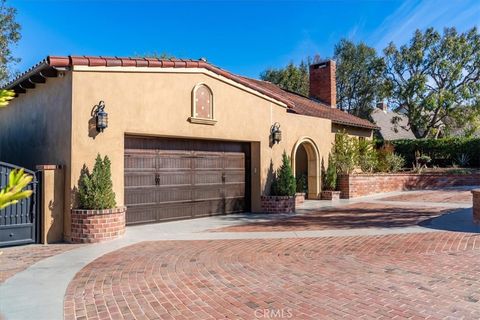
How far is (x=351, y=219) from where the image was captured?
433 inches

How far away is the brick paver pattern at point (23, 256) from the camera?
6.04 metres

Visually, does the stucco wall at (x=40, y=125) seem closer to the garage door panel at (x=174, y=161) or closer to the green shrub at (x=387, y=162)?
the garage door panel at (x=174, y=161)

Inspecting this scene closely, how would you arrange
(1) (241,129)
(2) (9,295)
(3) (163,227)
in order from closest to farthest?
1. (2) (9,295)
2. (3) (163,227)
3. (1) (241,129)

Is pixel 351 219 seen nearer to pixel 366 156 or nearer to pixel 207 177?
pixel 207 177

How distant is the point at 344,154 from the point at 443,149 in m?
11.0

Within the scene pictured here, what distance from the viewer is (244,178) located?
12.9 m

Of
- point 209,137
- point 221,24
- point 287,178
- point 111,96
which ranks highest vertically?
point 221,24

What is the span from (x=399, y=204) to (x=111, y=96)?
459 inches

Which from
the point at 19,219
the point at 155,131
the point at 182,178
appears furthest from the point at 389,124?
the point at 19,219

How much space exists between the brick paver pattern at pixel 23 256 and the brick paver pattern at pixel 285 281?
1.20m

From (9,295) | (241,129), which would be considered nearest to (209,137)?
(241,129)

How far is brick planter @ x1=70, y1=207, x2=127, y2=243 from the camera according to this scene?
26.9 ft

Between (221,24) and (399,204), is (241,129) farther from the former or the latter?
(221,24)

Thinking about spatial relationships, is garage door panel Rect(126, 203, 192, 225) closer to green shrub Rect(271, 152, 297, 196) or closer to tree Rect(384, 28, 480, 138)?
green shrub Rect(271, 152, 297, 196)
